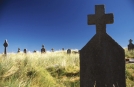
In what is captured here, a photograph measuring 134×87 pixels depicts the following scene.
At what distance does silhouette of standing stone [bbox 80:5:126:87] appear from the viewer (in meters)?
4.66

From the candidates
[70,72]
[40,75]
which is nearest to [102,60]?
[40,75]

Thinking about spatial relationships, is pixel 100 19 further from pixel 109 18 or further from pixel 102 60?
pixel 102 60

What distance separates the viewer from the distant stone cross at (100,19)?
508cm

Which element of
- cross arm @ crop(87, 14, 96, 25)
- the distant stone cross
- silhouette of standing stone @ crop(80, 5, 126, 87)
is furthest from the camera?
cross arm @ crop(87, 14, 96, 25)

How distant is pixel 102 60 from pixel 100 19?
1029mm

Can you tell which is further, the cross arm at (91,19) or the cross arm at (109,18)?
the cross arm at (91,19)

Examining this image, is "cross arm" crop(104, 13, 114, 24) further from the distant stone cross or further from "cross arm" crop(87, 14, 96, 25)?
"cross arm" crop(87, 14, 96, 25)

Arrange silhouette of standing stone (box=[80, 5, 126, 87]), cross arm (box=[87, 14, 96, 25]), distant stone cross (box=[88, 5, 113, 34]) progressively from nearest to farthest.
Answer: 1. silhouette of standing stone (box=[80, 5, 126, 87])
2. distant stone cross (box=[88, 5, 113, 34])
3. cross arm (box=[87, 14, 96, 25])

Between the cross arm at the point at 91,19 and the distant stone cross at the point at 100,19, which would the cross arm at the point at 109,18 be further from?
the cross arm at the point at 91,19

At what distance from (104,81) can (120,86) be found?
1.14ft

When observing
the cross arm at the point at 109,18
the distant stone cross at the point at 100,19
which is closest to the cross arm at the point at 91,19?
the distant stone cross at the point at 100,19

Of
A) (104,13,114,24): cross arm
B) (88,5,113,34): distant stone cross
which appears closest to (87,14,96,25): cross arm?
(88,5,113,34): distant stone cross

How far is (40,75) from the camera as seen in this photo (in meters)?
7.10

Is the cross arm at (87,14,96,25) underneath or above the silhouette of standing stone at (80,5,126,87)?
above
